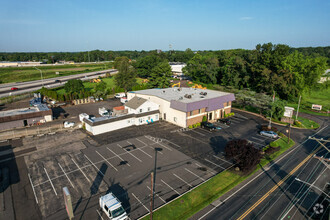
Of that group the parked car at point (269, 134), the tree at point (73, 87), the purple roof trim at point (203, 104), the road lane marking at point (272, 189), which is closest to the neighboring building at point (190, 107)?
the purple roof trim at point (203, 104)

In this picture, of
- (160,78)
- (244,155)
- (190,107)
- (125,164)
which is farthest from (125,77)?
(244,155)

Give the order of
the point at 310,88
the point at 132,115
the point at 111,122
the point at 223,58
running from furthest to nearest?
the point at 223,58
the point at 310,88
the point at 132,115
the point at 111,122

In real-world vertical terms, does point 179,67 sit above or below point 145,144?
above

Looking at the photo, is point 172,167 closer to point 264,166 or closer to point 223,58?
point 264,166

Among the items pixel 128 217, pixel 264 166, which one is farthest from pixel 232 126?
pixel 128 217

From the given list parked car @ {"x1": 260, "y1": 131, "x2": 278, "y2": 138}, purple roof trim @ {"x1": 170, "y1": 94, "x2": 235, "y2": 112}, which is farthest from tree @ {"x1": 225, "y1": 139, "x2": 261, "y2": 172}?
purple roof trim @ {"x1": 170, "y1": 94, "x2": 235, "y2": 112}

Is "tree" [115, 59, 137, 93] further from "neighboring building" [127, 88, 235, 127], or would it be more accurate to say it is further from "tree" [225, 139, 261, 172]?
"tree" [225, 139, 261, 172]

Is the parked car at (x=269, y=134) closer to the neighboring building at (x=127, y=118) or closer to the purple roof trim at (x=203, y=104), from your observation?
the purple roof trim at (x=203, y=104)
